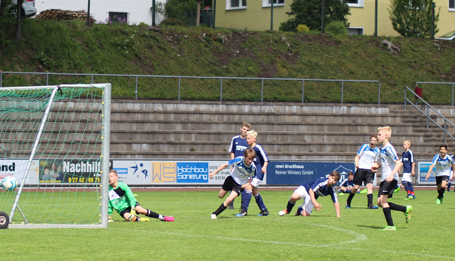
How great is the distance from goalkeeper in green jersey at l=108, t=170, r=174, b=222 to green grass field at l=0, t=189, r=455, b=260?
0.74ft

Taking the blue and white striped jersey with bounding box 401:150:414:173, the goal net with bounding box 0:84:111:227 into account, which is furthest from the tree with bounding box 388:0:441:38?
the goal net with bounding box 0:84:111:227

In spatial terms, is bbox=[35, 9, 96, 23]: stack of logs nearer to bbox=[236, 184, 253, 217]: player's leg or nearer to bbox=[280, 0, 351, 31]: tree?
bbox=[280, 0, 351, 31]: tree

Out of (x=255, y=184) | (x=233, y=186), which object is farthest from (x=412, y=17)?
(x=233, y=186)

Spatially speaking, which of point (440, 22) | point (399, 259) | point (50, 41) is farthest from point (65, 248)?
point (440, 22)

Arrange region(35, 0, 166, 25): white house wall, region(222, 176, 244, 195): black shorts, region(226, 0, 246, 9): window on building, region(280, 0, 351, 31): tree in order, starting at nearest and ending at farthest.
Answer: region(222, 176, 244, 195): black shorts, region(35, 0, 166, 25): white house wall, region(280, 0, 351, 31): tree, region(226, 0, 246, 9): window on building

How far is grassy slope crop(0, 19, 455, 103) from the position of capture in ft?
89.5

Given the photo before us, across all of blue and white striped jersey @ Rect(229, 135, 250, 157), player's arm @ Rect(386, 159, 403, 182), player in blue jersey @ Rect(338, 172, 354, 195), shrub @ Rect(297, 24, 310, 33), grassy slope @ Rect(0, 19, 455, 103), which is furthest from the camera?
shrub @ Rect(297, 24, 310, 33)

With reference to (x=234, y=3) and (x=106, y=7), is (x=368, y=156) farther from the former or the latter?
(x=234, y=3)

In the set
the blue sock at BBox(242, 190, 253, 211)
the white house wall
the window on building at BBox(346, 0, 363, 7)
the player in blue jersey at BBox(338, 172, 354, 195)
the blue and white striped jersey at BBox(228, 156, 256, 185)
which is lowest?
the player in blue jersey at BBox(338, 172, 354, 195)

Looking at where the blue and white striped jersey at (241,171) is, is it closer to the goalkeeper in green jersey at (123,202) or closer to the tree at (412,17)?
the goalkeeper in green jersey at (123,202)

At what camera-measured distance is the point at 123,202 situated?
1069 centimetres

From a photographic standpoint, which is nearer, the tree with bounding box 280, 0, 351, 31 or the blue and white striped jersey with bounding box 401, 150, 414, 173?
the blue and white striped jersey with bounding box 401, 150, 414, 173

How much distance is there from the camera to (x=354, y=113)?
27.2 metres

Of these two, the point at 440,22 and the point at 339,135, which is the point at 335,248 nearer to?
the point at 339,135
